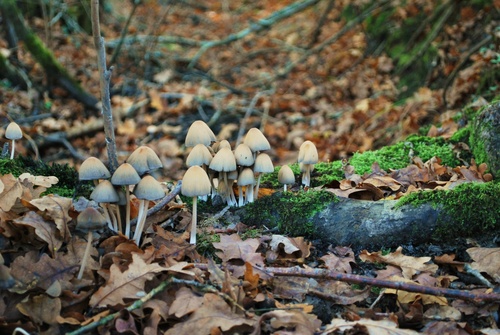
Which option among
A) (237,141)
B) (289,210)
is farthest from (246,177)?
(237,141)

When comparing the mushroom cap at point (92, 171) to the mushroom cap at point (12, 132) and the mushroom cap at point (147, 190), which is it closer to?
the mushroom cap at point (147, 190)

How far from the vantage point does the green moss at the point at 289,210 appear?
3.27m

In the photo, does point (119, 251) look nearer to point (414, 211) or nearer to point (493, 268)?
point (414, 211)

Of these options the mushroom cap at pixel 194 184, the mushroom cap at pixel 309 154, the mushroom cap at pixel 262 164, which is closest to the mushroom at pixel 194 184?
the mushroom cap at pixel 194 184

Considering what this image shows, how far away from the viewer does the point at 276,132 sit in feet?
27.4

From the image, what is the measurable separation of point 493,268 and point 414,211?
570 millimetres

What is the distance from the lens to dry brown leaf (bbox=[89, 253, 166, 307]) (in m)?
2.45

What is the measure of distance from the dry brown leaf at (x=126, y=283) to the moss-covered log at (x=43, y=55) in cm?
681

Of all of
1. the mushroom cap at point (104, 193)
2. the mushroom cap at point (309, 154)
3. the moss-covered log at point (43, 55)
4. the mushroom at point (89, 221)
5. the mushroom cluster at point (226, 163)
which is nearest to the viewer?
the mushroom at point (89, 221)

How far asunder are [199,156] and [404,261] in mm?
1429

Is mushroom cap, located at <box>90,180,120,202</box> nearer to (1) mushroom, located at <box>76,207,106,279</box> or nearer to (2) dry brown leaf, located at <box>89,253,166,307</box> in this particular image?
(1) mushroom, located at <box>76,207,106,279</box>

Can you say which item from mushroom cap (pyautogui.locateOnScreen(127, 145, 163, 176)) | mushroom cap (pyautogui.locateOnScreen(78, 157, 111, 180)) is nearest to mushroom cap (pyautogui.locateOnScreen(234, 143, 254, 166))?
mushroom cap (pyautogui.locateOnScreen(127, 145, 163, 176))

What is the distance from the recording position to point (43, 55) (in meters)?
8.39

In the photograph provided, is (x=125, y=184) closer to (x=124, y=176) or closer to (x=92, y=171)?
(x=124, y=176)
